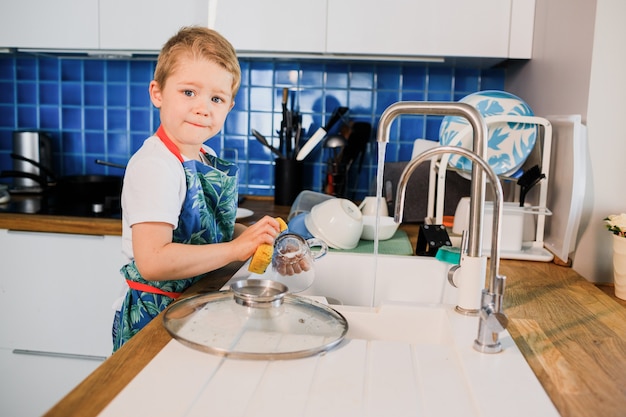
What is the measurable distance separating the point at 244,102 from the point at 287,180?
374 mm

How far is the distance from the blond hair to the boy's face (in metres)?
0.01

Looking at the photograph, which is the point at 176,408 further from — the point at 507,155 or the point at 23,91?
the point at 23,91

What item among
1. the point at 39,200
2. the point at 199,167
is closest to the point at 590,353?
the point at 199,167

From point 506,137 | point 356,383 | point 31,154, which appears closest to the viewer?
point 356,383

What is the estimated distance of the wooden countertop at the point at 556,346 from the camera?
0.75 metres

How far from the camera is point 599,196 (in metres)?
1.54

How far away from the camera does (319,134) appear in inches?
88.6

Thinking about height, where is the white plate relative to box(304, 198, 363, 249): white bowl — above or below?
below

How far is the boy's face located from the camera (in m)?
1.20

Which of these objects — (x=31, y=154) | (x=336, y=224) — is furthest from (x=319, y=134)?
(x=31, y=154)

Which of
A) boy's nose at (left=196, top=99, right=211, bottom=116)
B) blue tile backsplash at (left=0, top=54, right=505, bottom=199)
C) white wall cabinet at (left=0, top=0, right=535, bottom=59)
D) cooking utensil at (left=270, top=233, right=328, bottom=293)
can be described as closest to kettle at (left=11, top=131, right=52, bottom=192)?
blue tile backsplash at (left=0, top=54, right=505, bottom=199)

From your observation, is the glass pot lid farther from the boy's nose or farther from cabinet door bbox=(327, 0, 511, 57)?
cabinet door bbox=(327, 0, 511, 57)

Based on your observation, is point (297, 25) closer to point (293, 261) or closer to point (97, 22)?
point (97, 22)

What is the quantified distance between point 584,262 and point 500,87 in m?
1.06
